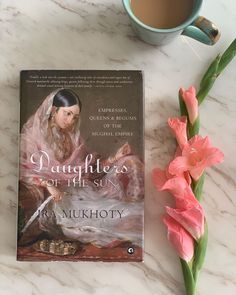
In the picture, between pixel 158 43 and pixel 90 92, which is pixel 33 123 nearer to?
pixel 90 92

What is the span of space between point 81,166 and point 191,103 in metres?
0.20

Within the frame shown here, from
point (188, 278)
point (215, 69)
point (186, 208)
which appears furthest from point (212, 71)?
point (188, 278)

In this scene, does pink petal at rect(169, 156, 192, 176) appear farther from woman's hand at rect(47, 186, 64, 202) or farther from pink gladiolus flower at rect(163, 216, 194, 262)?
woman's hand at rect(47, 186, 64, 202)

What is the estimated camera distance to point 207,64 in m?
0.85

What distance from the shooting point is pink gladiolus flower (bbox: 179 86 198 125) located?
0.80 metres

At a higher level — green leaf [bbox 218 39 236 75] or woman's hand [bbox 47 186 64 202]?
green leaf [bbox 218 39 236 75]

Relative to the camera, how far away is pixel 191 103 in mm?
803

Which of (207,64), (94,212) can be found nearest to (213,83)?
(207,64)

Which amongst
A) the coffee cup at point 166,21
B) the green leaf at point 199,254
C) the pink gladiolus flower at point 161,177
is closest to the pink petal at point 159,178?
the pink gladiolus flower at point 161,177

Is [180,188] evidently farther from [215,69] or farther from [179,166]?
[215,69]

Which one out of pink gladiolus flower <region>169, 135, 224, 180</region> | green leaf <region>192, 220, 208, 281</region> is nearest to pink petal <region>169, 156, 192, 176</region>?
pink gladiolus flower <region>169, 135, 224, 180</region>

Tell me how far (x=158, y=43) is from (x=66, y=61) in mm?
155

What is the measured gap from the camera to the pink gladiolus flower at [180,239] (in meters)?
0.77

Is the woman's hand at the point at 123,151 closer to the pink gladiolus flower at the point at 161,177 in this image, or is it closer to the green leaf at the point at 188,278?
the pink gladiolus flower at the point at 161,177
